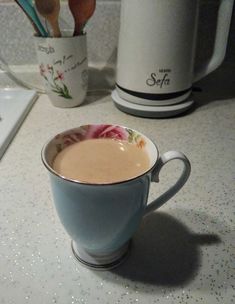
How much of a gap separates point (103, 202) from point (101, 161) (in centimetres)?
5

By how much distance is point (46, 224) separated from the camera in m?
0.34

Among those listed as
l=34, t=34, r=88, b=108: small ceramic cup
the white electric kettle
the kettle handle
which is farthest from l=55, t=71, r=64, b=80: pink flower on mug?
the kettle handle

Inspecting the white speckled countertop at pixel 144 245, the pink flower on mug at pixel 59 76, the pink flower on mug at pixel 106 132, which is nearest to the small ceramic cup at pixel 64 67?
the pink flower on mug at pixel 59 76

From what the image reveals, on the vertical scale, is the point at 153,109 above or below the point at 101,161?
below

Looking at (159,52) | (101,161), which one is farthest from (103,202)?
(159,52)

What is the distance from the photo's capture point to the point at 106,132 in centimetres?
31

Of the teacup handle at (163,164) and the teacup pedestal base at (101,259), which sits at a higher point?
the teacup handle at (163,164)

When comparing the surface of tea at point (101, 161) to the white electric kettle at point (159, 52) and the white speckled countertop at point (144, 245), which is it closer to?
the white speckled countertop at point (144, 245)

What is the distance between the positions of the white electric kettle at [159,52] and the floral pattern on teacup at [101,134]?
0.26 meters

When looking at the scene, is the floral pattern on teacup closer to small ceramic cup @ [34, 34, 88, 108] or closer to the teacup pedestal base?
the teacup pedestal base

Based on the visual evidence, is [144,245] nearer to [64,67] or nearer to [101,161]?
[101,161]

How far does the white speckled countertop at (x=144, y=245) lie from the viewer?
0.87 feet

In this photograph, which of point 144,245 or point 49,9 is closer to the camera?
point 144,245

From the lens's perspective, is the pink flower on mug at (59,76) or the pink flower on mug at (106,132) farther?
the pink flower on mug at (59,76)
